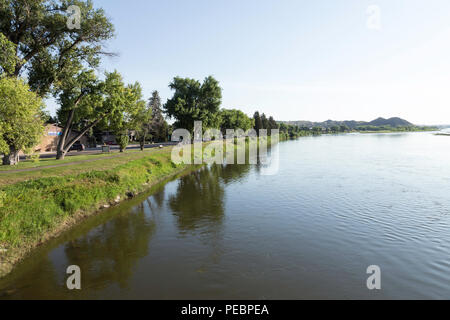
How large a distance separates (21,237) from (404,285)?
16.9 metres

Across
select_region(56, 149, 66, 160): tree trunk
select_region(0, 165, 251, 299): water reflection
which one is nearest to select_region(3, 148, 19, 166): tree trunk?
select_region(56, 149, 66, 160): tree trunk

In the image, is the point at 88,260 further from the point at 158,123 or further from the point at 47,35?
the point at 158,123

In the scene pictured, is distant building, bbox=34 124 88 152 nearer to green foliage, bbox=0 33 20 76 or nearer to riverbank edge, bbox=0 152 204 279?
green foliage, bbox=0 33 20 76

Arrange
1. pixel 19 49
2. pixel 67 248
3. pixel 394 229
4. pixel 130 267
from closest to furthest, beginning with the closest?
pixel 130 267 → pixel 67 248 → pixel 394 229 → pixel 19 49

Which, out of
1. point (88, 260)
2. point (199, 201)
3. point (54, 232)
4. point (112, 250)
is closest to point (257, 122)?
point (199, 201)

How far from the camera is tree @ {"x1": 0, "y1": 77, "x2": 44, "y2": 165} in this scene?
1402 cm

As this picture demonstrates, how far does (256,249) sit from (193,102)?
5355 centimetres

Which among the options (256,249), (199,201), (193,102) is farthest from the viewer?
(193,102)

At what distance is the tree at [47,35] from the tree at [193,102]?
28330 millimetres

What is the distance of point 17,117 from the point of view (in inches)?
575

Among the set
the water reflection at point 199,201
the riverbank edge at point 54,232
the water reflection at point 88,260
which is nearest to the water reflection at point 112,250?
the water reflection at point 88,260
